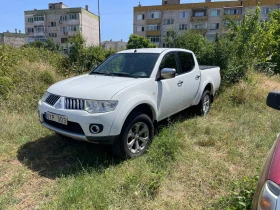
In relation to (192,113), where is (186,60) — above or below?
above

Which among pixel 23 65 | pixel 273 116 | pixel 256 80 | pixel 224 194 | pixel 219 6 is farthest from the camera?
pixel 219 6

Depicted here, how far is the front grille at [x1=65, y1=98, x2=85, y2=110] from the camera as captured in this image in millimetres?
3543

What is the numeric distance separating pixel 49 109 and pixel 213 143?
2799 mm

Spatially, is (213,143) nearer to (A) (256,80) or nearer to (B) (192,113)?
(B) (192,113)

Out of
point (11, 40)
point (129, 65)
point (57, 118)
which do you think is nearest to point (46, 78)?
point (129, 65)

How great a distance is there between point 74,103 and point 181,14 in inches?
2164

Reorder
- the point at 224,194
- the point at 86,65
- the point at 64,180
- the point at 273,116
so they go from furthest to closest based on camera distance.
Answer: the point at 86,65 → the point at 273,116 → the point at 64,180 → the point at 224,194

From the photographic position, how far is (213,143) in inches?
180

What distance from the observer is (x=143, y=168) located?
11.5 ft

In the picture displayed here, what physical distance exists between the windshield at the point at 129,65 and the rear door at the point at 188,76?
760mm

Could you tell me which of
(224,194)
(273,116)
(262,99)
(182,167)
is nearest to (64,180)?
(182,167)

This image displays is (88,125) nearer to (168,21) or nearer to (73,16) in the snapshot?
(168,21)

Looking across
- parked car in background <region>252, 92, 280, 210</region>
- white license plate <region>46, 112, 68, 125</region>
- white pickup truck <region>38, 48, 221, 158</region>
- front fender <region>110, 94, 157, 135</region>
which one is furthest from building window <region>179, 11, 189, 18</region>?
parked car in background <region>252, 92, 280, 210</region>

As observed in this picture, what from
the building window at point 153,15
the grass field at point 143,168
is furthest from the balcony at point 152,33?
the grass field at point 143,168
